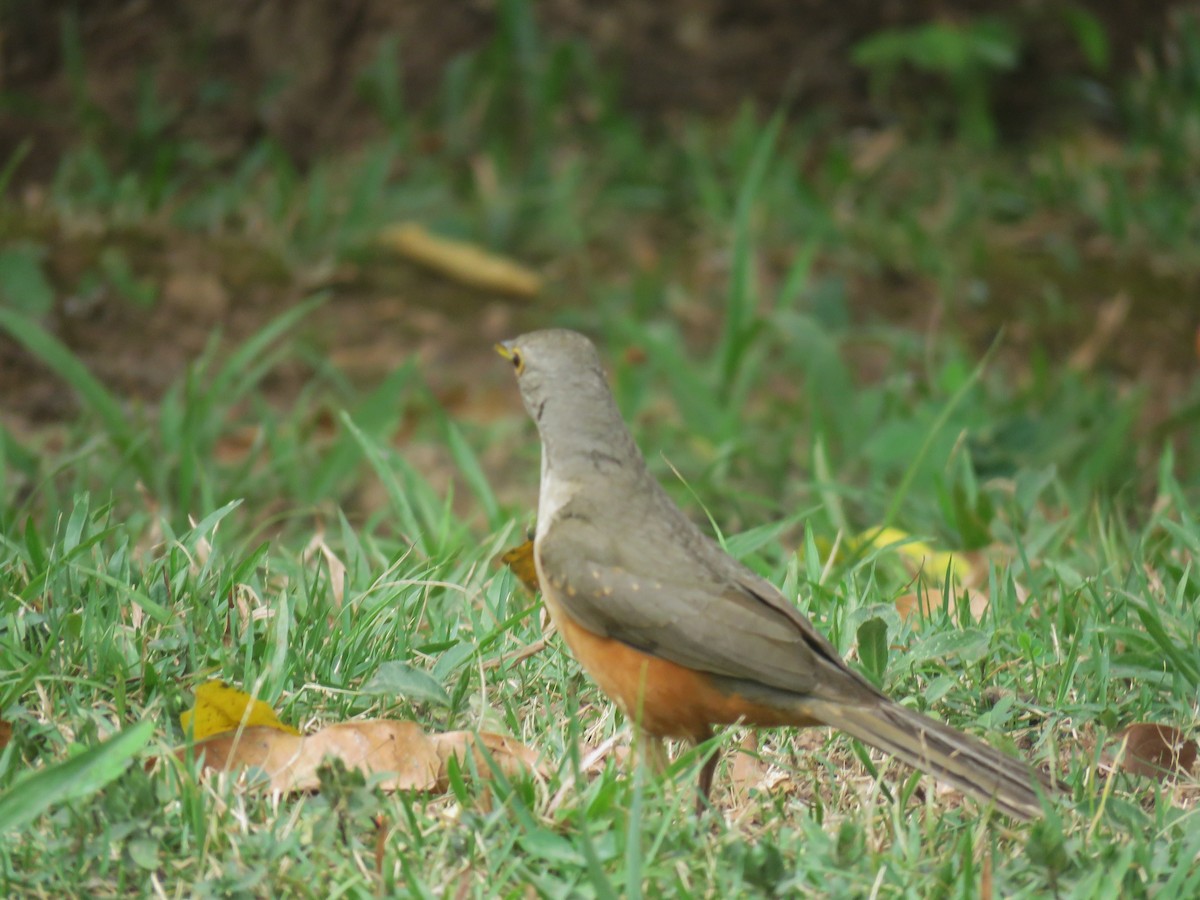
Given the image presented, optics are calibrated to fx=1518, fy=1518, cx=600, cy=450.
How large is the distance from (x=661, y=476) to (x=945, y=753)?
8.70ft

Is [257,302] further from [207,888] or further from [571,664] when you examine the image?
[207,888]

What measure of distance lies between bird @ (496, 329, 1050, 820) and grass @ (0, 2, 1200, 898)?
0.13 meters

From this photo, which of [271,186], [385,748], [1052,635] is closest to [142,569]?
[385,748]

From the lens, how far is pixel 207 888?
2.46m

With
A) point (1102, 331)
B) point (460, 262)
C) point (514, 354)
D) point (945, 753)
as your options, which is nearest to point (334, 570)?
point (514, 354)

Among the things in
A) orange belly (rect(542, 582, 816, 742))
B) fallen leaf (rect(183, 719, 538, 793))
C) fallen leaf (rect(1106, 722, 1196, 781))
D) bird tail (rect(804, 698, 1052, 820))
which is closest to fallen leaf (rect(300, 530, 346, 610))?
fallen leaf (rect(183, 719, 538, 793))

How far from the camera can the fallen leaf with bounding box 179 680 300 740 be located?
2.77 metres

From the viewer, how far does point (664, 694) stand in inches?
110

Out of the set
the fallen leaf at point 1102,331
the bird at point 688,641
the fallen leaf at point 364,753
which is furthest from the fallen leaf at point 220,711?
the fallen leaf at point 1102,331

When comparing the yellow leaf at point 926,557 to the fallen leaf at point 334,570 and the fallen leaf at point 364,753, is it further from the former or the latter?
the fallen leaf at point 364,753

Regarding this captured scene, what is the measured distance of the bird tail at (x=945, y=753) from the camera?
2.60 m

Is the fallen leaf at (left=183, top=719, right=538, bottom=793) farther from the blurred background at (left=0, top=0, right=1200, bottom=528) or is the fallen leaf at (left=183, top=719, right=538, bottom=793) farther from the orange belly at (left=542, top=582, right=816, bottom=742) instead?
the blurred background at (left=0, top=0, right=1200, bottom=528)

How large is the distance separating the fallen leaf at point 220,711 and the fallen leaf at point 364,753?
0.08 ft

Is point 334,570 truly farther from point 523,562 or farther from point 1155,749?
point 1155,749
